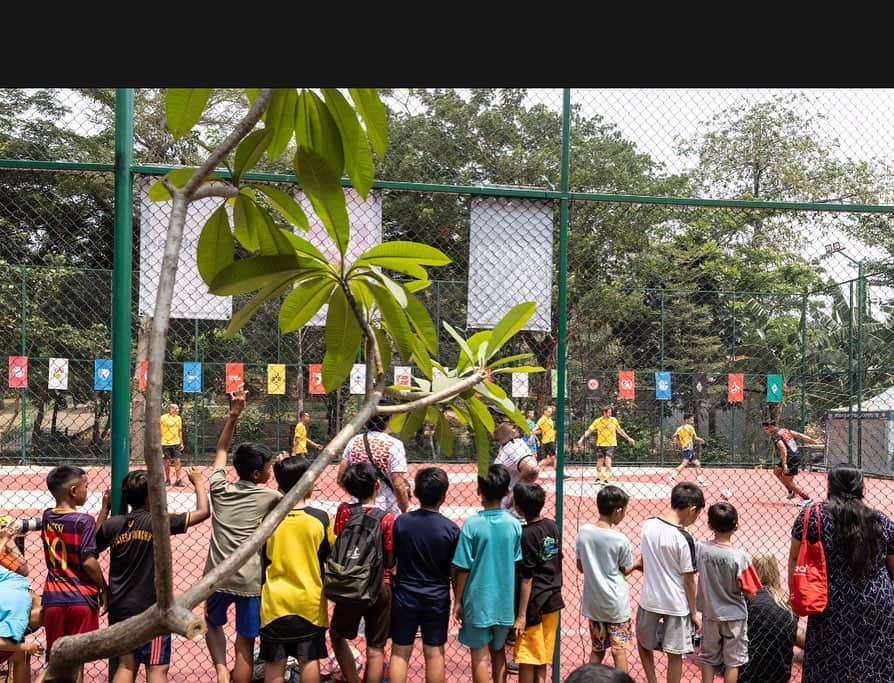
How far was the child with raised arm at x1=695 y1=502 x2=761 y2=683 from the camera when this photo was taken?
3.74 metres

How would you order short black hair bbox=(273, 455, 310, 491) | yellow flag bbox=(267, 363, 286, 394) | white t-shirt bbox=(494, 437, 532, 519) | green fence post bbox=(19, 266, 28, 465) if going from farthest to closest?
green fence post bbox=(19, 266, 28, 465)
yellow flag bbox=(267, 363, 286, 394)
white t-shirt bbox=(494, 437, 532, 519)
short black hair bbox=(273, 455, 310, 491)

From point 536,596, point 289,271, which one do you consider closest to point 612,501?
point 536,596

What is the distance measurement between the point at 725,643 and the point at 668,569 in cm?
45

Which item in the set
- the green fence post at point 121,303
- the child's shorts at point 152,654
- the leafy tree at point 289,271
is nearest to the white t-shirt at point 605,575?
the child's shorts at point 152,654

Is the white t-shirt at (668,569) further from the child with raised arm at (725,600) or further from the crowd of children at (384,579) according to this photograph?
the child with raised arm at (725,600)

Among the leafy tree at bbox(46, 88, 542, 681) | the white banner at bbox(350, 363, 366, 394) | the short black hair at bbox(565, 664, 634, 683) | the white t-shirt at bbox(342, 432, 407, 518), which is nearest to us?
the leafy tree at bbox(46, 88, 542, 681)

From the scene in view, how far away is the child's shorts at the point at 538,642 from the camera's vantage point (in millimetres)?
3729

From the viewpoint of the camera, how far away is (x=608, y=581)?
3879 mm

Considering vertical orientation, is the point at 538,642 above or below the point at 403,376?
below

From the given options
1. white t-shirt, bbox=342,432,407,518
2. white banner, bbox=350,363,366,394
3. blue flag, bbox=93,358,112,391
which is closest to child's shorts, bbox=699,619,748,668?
white t-shirt, bbox=342,432,407,518

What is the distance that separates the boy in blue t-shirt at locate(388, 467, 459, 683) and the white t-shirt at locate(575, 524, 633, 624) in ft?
2.49

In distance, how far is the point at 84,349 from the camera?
17.0 metres

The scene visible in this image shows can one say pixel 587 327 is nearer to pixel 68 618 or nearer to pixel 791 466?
pixel 791 466

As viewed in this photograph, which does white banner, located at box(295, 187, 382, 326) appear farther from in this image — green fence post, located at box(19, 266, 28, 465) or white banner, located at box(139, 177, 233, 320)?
green fence post, located at box(19, 266, 28, 465)
